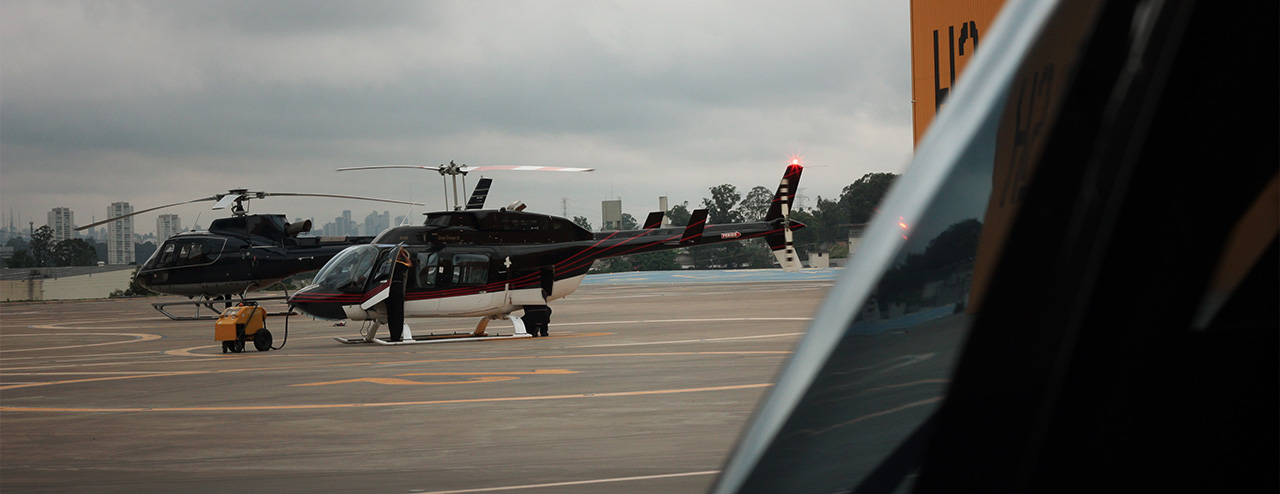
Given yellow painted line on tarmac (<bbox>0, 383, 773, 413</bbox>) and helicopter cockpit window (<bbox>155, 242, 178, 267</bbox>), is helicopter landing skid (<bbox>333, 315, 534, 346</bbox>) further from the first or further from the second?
helicopter cockpit window (<bbox>155, 242, 178, 267</bbox>)

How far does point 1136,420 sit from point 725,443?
235 inches

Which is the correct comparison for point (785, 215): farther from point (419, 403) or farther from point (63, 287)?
point (63, 287)

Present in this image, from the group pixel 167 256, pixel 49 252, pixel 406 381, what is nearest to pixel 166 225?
pixel 49 252

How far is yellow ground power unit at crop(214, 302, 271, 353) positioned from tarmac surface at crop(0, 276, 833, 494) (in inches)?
14.0

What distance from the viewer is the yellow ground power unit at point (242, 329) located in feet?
51.0

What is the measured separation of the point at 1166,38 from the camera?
0.58 metres

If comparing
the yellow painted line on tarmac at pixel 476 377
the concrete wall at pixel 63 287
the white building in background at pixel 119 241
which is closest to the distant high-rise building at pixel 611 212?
the concrete wall at pixel 63 287

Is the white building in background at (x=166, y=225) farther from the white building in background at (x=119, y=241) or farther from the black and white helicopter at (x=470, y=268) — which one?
the black and white helicopter at (x=470, y=268)

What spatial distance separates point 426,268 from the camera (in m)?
16.9

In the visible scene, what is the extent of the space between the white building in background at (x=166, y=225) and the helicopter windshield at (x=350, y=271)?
59.2 metres

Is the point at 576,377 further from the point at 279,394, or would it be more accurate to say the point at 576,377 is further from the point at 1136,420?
the point at 1136,420

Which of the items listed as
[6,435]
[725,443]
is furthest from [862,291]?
[6,435]

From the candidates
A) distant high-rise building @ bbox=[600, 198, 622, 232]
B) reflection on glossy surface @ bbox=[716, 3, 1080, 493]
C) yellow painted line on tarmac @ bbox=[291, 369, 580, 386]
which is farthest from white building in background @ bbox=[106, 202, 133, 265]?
reflection on glossy surface @ bbox=[716, 3, 1080, 493]

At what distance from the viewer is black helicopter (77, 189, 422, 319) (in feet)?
85.5
